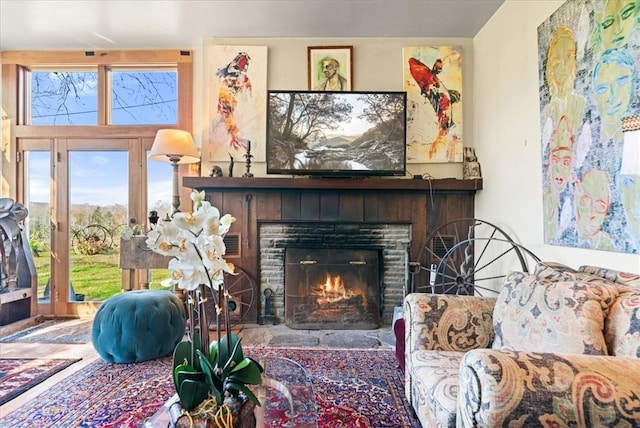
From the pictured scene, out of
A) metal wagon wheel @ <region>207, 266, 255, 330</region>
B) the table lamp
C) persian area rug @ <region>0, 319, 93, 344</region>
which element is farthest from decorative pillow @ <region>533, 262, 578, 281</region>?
persian area rug @ <region>0, 319, 93, 344</region>

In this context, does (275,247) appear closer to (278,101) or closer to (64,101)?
(278,101)

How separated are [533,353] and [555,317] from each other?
1.39ft

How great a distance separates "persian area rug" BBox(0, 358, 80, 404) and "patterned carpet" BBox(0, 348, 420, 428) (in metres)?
0.18

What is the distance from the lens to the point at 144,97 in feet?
12.3

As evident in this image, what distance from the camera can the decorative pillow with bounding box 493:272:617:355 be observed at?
49.9 inches

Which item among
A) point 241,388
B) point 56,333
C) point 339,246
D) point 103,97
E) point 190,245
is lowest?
point 56,333

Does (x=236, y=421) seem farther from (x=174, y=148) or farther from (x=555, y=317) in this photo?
(x=174, y=148)

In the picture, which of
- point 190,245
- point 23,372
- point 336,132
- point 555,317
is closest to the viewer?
point 190,245

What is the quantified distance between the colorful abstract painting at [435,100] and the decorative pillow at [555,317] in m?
2.04

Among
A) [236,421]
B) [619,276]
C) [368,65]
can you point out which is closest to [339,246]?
[368,65]

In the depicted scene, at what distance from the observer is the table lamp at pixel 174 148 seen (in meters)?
3.13

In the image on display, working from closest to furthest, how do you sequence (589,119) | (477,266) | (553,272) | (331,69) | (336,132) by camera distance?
(553,272) → (589,119) → (336,132) → (477,266) → (331,69)

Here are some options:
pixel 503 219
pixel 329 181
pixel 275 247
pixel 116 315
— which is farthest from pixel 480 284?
pixel 116 315

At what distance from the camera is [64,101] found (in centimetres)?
378
